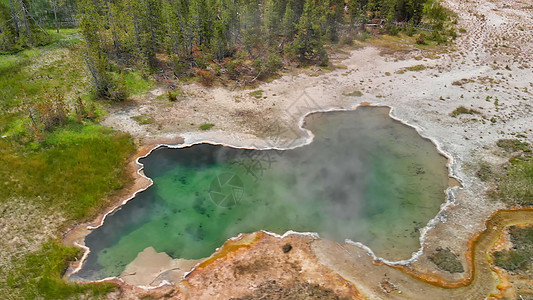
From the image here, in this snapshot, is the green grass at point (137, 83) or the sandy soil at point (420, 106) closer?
the sandy soil at point (420, 106)

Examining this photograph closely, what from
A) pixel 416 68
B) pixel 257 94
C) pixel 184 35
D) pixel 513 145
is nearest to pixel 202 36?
pixel 184 35

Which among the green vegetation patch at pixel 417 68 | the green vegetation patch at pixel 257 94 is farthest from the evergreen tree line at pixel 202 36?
the green vegetation patch at pixel 417 68

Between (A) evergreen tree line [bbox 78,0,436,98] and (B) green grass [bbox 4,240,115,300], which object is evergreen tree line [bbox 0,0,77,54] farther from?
(B) green grass [bbox 4,240,115,300]

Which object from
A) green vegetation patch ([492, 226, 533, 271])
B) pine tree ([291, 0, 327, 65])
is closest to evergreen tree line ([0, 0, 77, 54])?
pine tree ([291, 0, 327, 65])

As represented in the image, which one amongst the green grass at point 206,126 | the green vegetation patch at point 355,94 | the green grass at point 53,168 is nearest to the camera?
the green grass at point 53,168

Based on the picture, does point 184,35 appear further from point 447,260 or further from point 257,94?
point 447,260


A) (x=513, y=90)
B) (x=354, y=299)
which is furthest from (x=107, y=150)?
(x=513, y=90)

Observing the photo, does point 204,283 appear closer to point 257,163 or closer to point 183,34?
point 257,163

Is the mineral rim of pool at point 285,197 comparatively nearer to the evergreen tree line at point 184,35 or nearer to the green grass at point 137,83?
the green grass at point 137,83
